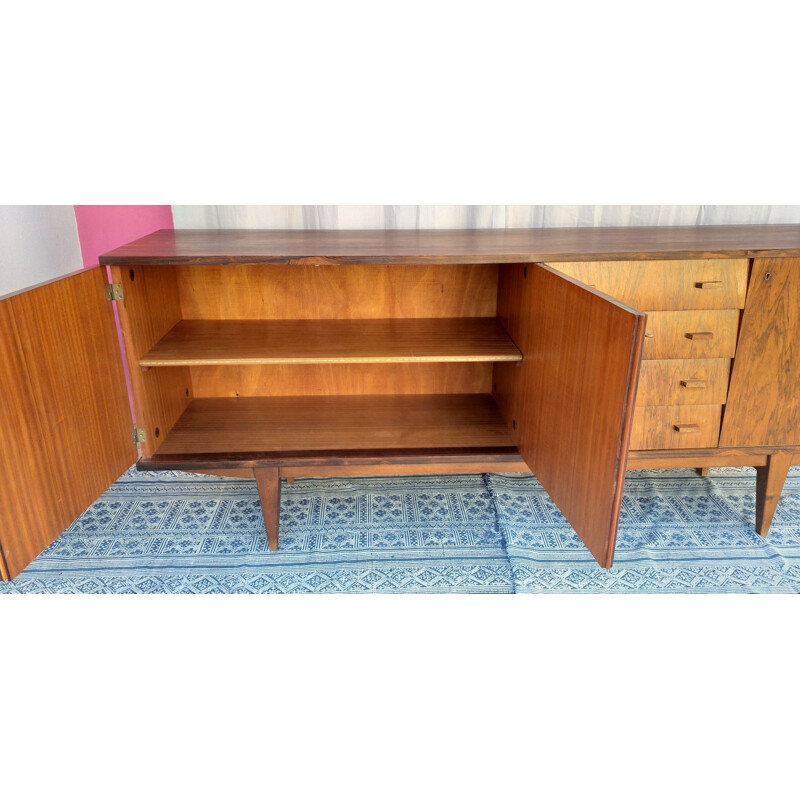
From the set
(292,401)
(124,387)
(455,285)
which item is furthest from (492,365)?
(124,387)

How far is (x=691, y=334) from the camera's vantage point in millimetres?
1622

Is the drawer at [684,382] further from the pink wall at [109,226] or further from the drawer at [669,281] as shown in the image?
the pink wall at [109,226]

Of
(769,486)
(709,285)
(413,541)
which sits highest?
(709,285)

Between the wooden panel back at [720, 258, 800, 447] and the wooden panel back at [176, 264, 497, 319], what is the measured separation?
710 millimetres

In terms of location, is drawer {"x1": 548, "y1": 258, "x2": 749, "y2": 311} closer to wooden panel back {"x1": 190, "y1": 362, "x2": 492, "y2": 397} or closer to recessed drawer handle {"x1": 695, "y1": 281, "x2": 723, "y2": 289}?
recessed drawer handle {"x1": 695, "y1": 281, "x2": 723, "y2": 289}

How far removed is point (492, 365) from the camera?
204 cm

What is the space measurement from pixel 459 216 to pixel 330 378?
647 millimetres

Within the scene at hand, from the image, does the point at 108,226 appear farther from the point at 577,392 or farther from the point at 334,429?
the point at 577,392

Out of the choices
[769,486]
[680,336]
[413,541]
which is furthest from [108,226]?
[769,486]

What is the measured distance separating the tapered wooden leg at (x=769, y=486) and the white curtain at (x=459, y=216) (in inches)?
30.5

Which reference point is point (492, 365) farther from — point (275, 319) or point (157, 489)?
point (157, 489)

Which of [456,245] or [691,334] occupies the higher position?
[456,245]

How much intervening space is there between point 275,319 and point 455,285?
0.56 metres

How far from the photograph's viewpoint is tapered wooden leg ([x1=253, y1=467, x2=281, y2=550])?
173 cm
